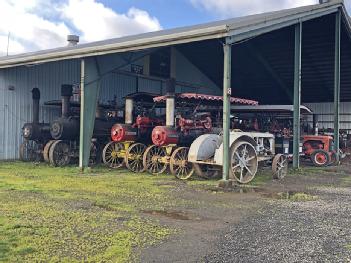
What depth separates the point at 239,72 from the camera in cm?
2119

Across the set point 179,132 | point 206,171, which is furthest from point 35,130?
point 206,171

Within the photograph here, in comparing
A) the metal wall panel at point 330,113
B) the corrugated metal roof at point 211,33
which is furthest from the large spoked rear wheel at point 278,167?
the metal wall panel at point 330,113

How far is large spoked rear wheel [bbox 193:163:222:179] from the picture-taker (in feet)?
34.0

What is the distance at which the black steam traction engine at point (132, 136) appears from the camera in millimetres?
12359

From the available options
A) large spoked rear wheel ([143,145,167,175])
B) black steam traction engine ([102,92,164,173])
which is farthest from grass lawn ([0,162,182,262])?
black steam traction engine ([102,92,164,173])

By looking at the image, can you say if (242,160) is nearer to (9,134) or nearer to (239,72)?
(9,134)

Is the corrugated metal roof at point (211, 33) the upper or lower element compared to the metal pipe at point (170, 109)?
upper

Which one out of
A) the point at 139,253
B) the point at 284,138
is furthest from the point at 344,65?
the point at 139,253

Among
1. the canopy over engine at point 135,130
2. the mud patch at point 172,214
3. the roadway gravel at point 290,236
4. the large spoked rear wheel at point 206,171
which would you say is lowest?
the roadway gravel at point 290,236

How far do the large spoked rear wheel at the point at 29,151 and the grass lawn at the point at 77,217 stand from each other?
4359 mm

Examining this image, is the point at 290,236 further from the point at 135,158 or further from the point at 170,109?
the point at 135,158

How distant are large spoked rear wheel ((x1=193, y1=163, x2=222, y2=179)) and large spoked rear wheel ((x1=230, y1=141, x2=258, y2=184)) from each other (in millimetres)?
661

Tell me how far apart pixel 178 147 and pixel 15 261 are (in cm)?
776

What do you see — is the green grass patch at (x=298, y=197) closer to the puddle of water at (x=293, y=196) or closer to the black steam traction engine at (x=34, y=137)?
the puddle of water at (x=293, y=196)
